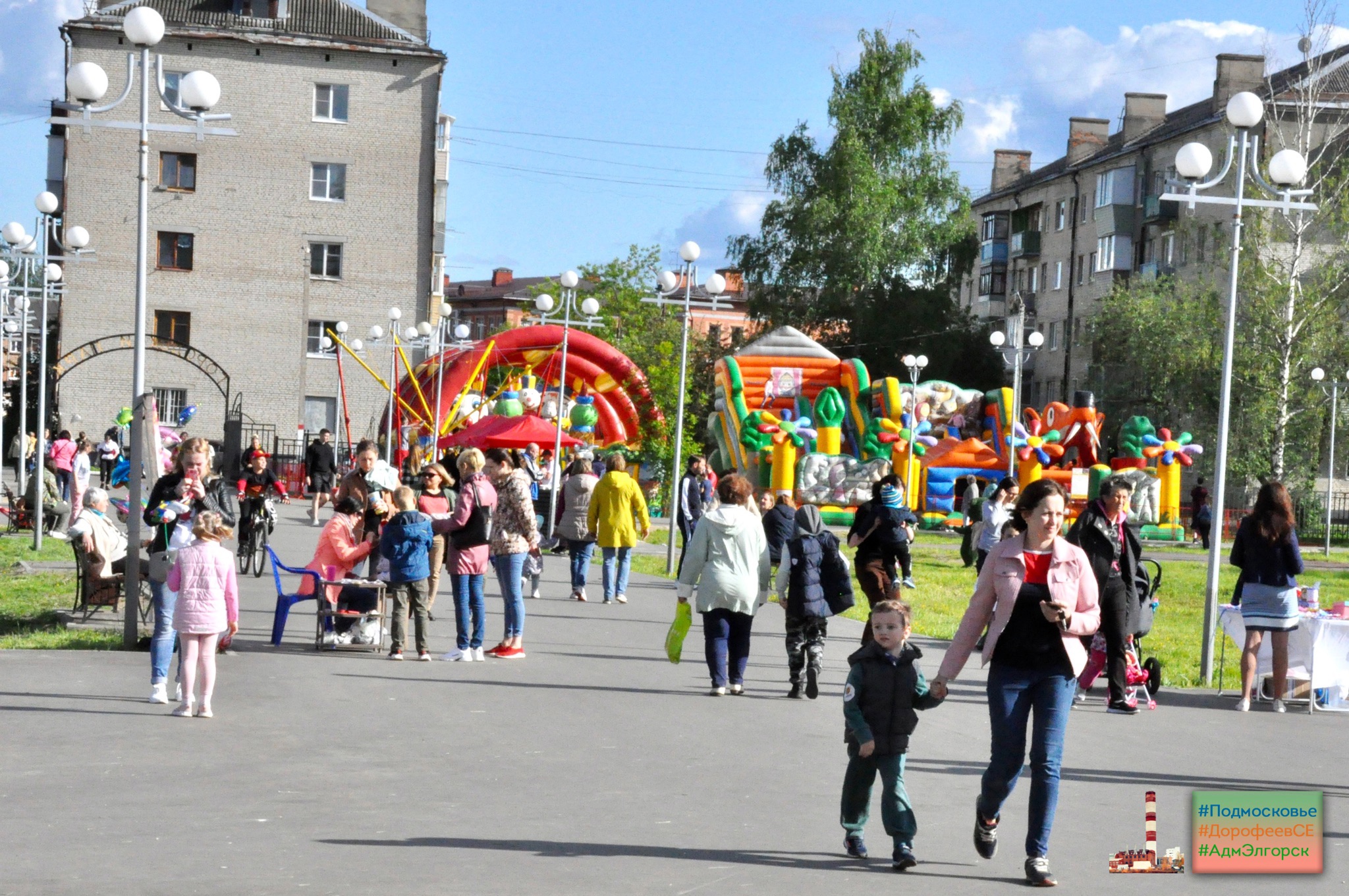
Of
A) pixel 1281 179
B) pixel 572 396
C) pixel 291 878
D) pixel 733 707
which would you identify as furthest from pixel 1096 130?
pixel 291 878

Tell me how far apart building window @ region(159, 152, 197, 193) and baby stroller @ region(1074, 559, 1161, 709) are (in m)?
47.1

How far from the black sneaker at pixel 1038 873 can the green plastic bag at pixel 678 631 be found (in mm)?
6164

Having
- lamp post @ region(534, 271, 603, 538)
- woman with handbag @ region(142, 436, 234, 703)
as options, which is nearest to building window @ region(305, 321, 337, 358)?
lamp post @ region(534, 271, 603, 538)

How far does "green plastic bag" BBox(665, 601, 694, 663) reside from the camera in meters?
12.9

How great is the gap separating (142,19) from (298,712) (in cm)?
613

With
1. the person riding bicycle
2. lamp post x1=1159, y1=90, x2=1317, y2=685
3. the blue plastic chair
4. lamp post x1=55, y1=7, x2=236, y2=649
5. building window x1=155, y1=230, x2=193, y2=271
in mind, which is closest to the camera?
lamp post x1=55, y1=7, x2=236, y2=649

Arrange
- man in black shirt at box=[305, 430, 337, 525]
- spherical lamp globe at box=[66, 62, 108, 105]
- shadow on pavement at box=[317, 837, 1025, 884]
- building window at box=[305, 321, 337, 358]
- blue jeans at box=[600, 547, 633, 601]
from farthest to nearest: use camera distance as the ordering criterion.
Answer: building window at box=[305, 321, 337, 358] → man in black shirt at box=[305, 430, 337, 525] → blue jeans at box=[600, 547, 633, 601] → spherical lamp globe at box=[66, 62, 108, 105] → shadow on pavement at box=[317, 837, 1025, 884]

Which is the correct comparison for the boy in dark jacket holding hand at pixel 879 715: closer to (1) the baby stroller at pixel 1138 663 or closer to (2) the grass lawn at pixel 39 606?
(1) the baby stroller at pixel 1138 663

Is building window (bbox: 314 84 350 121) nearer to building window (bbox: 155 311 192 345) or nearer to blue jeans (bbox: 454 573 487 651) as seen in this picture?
building window (bbox: 155 311 192 345)

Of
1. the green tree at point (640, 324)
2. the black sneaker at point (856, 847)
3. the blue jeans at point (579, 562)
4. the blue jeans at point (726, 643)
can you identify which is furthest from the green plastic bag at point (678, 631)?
the green tree at point (640, 324)

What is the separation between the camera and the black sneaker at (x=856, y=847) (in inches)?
283

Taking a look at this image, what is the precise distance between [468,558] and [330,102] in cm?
4497

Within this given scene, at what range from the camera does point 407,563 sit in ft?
45.4

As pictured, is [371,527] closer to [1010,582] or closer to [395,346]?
[1010,582]
